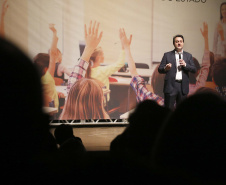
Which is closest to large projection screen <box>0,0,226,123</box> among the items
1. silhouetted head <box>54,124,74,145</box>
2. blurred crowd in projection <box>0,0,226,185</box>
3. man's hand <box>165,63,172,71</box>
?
man's hand <box>165,63,172,71</box>

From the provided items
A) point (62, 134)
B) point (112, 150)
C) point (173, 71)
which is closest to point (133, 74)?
point (173, 71)

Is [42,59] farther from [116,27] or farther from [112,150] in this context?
[112,150]

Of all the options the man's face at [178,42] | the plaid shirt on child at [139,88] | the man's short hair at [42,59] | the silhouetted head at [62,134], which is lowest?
the silhouetted head at [62,134]

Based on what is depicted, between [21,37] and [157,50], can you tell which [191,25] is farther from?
[21,37]

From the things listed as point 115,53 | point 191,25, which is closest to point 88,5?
point 115,53

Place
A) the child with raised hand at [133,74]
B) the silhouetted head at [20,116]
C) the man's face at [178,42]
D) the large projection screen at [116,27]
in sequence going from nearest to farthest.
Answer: the silhouetted head at [20,116] < the man's face at [178,42] < the large projection screen at [116,27] < the child with raised hand at [133,74]

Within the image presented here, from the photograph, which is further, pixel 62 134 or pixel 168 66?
pixel 168 66

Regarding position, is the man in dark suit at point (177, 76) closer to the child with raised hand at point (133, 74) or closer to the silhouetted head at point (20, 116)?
the child with raised hand at point (133, 74)

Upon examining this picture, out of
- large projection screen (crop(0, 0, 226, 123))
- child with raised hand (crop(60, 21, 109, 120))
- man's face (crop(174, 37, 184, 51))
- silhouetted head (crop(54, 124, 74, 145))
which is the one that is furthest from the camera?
child with raised hand (crop(60, 21, 109, 120))

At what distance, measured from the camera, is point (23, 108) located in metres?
0.32

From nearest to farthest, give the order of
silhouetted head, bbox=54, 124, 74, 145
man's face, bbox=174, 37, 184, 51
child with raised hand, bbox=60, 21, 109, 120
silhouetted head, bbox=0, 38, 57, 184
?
silhouetted head, bbox=0, 38, 57, 184
silhouetted head, bbox=54, 124, 74, 145
man's face, bbox=174, 37, 184, 51
child with raised hand, bbox=60, 21, 109, 120

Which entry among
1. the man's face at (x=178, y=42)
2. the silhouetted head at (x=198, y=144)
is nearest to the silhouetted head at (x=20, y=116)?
the silhouetted head at (x=198, y=144)

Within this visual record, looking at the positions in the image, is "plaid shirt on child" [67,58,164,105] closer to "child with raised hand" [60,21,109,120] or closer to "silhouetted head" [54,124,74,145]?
"child with raised hand" [60,21,109,120]

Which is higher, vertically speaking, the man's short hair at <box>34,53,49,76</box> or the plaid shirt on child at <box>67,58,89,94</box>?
the man's short hair at <box>34,53,49,76</box>
